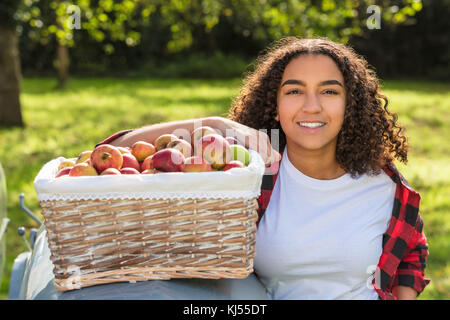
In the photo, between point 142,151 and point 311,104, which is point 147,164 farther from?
point 311,104

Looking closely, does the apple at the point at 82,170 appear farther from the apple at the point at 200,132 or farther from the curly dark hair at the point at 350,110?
the curly dark hair at the point at 350,110

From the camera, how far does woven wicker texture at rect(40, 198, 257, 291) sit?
4.41 feet

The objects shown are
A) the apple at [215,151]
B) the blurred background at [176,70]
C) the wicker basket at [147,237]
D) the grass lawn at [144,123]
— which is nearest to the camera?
the wicker basket at [147,237]

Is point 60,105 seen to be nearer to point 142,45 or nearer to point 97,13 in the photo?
point 97,13

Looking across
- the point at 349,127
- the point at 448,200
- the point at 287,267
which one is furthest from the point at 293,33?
the point at 287,267

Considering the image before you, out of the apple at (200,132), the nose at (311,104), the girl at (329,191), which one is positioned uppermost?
the nose at (311,104)

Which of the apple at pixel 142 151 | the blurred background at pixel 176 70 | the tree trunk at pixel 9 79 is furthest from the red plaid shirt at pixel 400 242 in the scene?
the tree trunk at pixel 9 79

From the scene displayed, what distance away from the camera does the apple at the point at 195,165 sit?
1.40 metres

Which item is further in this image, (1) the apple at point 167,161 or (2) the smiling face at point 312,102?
(2) the smiling face at point 312,102

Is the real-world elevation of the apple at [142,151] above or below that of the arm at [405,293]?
above

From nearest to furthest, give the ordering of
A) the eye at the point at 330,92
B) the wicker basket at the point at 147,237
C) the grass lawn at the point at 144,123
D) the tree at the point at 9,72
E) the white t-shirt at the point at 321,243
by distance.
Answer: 1. the wicker basket at the point at 147,237
2. the white t-shirt at the point at 321,243
3. the eye at the point at 330,92
4. the grass lawn at the point at 144,123
5. the tree at the point at 9,72

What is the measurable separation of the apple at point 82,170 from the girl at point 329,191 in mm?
338

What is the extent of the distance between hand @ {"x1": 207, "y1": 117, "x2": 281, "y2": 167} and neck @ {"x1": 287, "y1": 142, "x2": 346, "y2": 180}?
0.32m

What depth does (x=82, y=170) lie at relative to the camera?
1.42 m
